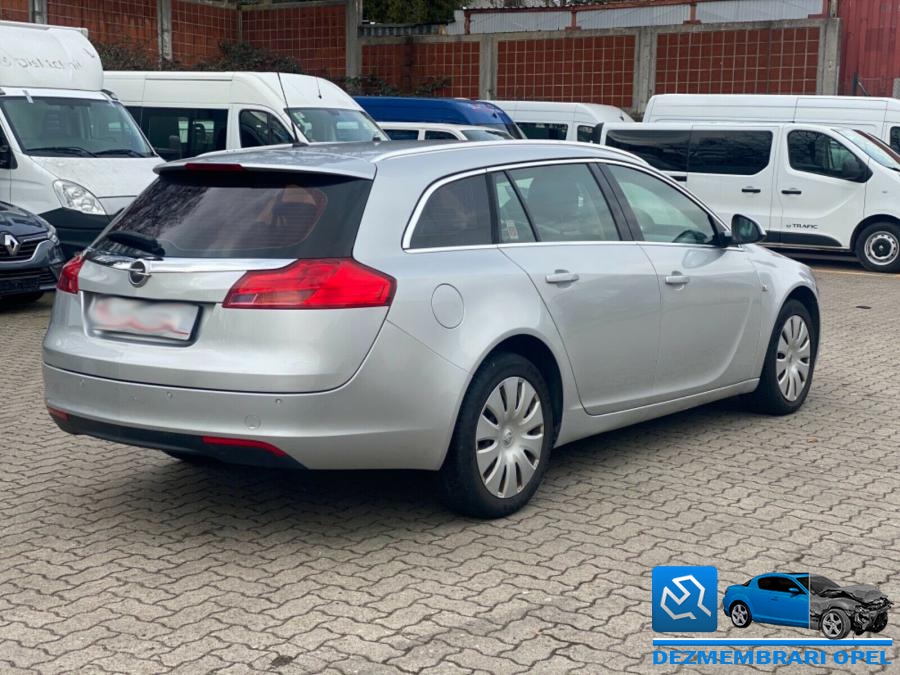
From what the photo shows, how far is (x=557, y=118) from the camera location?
916 inches

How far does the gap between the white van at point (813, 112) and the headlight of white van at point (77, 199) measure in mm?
9843

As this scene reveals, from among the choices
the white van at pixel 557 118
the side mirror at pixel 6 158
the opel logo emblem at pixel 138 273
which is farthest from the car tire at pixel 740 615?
the white van at pixel 557 118

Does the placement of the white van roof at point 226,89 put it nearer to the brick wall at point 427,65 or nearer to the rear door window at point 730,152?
the rear door window at point 730,152

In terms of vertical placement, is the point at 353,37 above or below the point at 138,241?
above

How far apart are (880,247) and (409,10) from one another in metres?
24.0

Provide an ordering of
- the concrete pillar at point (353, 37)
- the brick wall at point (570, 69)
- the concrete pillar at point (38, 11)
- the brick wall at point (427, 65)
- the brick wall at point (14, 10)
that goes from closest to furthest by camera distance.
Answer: the brick wall at point (14, 10)
the concrete pillar at point (38, 11)
the brick wall at point (570, 69)
the brick wall at point (427, 65)
the concrete pillar at point (353, 37)

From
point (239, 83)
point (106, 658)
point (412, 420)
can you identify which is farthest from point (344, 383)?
point (239, 83)

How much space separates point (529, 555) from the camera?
500 centimetres

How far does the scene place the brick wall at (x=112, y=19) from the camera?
2711 centimetres

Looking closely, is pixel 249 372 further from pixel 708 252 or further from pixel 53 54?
pixel 53 54

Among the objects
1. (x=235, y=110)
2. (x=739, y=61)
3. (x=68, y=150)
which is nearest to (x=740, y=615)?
(x=68, y=150)

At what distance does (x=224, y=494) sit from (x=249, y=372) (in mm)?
1268

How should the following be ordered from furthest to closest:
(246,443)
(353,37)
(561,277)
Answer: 1. (353,37)
2. (561,277)
3. (246,443)

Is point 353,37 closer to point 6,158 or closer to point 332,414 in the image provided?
point 6,158
